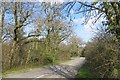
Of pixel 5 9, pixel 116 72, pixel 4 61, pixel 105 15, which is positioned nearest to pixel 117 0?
pixel 105 15

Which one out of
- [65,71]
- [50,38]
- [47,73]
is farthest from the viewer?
[50,38]

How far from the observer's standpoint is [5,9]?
3086 centimetres

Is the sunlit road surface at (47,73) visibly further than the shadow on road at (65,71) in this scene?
No

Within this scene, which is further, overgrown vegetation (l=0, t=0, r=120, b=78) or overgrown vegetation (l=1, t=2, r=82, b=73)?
overgrown vegetation (l=1, t=2, r=82, b=73)

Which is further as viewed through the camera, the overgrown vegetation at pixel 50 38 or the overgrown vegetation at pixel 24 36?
the overgrown vegetation at pixel 24 36

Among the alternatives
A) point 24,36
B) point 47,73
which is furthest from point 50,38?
point 47,73

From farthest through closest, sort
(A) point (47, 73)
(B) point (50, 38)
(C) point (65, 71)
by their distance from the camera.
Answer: (B) point (50, 38), (C) point (65, 71), (A) point (47, 73)

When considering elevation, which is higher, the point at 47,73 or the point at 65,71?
the point at 47,73

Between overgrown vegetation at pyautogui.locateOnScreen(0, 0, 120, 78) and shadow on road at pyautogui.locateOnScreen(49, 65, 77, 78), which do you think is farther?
shadow on road at pyautogui.locateOnScreen(49, 65, 77, 78)

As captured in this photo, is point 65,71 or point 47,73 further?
point 65,71

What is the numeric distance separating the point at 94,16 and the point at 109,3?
1800 mm

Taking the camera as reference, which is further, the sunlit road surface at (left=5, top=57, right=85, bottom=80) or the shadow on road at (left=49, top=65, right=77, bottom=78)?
the shadow on road at (left=49, top=65, right=77, bottom=78)

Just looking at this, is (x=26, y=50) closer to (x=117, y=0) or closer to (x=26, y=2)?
(x=26, y=2)

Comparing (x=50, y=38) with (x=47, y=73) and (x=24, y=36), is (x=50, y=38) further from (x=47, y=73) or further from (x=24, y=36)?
(x=47, y=73)
